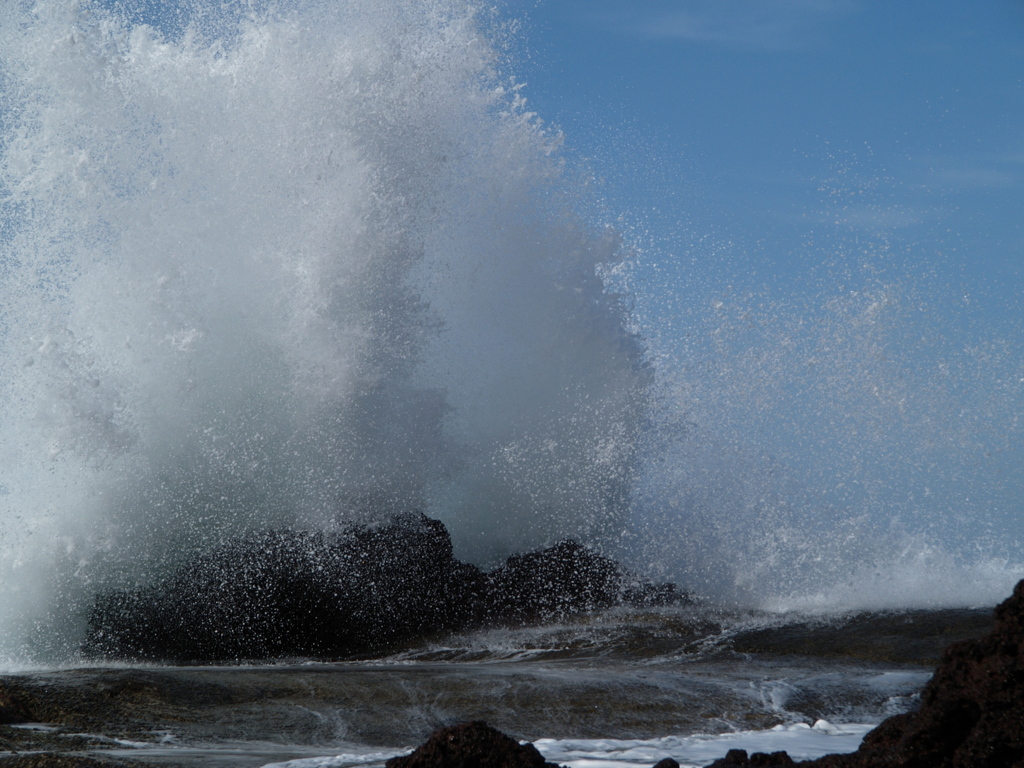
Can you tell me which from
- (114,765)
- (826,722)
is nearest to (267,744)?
(114,765)

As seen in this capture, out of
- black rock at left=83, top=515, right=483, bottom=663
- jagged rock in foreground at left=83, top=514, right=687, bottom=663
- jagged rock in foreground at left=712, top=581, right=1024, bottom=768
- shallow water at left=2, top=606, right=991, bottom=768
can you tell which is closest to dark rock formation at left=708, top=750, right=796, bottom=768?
jagged rock in foreground at left=712, top=581, right=1024, bottom=768

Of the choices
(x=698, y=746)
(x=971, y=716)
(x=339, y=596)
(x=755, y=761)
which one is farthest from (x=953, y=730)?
(x=339, y=596)

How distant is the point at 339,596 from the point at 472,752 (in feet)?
30.7

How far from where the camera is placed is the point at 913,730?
331 centimetres

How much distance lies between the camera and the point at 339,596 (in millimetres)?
12445

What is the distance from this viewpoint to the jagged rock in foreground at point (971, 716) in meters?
3.16

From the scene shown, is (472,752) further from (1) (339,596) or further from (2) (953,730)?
(1) (339,596)

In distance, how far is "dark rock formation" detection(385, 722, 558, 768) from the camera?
3.48 metres

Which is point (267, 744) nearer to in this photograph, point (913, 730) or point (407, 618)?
point (913, 730)

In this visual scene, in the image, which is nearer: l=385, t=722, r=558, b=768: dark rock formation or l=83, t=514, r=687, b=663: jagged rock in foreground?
l=385, t=722, r=558, b=768: dark rock formation

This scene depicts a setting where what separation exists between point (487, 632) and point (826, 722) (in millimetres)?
6267

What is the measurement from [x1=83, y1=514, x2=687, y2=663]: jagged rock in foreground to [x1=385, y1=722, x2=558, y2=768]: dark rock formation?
27.4ft

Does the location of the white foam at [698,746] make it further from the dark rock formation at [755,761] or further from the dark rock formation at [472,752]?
the dark rock formation at [472,752]

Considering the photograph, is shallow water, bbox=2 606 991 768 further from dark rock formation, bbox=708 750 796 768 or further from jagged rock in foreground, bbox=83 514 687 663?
jagged rock in foreground, bbox=83 514 687 663
